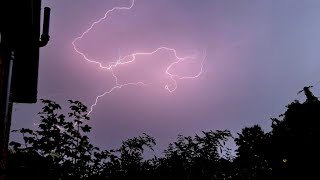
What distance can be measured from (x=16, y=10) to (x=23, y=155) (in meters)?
2.67

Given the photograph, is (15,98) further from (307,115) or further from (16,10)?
(307,115)

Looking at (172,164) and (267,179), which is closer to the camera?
(172,164)

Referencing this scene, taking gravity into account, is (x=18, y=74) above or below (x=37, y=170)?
above

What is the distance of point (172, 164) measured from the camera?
9531 millimetres

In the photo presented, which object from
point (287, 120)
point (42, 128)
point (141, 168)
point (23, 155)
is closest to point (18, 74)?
point (42, 128)

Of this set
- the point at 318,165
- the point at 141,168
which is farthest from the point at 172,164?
the point at 318,165

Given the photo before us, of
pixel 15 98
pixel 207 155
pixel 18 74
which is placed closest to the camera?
pixel 18 74

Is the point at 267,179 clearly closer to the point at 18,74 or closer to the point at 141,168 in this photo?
the point at 141,168

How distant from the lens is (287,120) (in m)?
20.6

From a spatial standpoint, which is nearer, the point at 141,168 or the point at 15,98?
the point at 15,98

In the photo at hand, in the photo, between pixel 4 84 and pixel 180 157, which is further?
pixel 180 157

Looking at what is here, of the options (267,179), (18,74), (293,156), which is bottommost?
(267,179)

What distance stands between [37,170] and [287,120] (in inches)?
726

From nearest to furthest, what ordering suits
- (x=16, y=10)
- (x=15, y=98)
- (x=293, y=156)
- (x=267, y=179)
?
(x=16, y=10)
(x=15, y=98)
(x=267, y=179)
(x=293, y=156)
